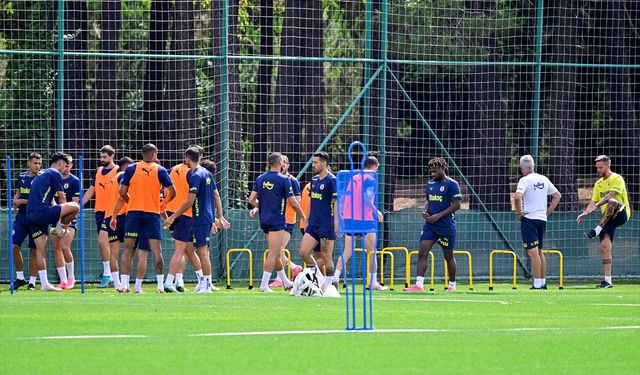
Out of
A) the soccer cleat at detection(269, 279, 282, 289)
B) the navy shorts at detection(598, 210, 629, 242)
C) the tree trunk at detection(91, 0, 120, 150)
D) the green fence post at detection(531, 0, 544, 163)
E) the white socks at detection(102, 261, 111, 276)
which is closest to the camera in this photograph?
the white socks at detection(102, 261, 111, 276)

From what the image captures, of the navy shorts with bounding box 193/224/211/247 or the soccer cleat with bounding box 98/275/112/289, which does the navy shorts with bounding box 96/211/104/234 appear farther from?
the navy shorts with bounding box 193/224/211/247

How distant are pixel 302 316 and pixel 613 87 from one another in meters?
16.8

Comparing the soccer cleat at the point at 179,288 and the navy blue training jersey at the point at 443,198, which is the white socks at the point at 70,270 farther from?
the navy blue training jersey at the point at 443,198

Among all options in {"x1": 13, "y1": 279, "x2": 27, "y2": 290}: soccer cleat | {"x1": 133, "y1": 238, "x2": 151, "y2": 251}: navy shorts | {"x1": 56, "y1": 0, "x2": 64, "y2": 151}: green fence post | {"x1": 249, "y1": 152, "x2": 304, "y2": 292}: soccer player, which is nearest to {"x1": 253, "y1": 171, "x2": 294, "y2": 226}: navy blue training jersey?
{"x1": 249, "y1": 152, "x2": 304, "y2": 292}: soccer player

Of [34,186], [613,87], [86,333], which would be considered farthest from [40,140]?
[86,333]

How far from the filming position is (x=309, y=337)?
12578mm

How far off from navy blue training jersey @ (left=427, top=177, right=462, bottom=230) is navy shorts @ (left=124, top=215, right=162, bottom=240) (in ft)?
15.0

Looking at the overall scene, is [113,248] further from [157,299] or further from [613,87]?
[613,87]

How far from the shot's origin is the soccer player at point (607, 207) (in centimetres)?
2447

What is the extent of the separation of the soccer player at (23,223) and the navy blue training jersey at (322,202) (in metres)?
4.84

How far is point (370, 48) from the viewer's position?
26.9 m

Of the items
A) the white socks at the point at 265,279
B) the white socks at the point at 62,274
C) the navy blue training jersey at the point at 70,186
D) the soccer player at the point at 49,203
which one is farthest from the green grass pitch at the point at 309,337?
the navy blue training jersey at the point at 70,186

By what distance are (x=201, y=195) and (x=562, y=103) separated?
10.6 m

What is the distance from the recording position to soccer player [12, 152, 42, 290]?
23.0m
